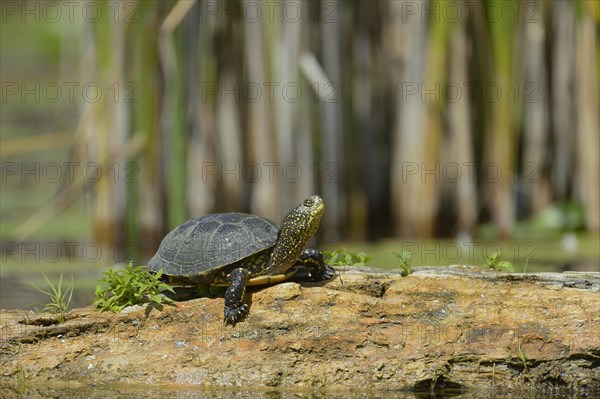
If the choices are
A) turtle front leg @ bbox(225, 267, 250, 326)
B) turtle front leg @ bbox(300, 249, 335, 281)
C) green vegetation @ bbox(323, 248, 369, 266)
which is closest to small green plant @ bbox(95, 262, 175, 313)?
turtle front leg @ bbox(225, 267, 250, 326)

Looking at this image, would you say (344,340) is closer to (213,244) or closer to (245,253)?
(245,253)

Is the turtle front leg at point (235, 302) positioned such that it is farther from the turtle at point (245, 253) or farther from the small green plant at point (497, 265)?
the small green plant at point (497, 265)

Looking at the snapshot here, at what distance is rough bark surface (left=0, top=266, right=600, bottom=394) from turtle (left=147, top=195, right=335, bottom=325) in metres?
0.13

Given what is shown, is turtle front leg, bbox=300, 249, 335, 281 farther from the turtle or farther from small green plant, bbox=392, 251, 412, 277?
small green plant, bbox=392, 251, 412, 277

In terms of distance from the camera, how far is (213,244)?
483 cm

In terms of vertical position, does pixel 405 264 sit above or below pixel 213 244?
below

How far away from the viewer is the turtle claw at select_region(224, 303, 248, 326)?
455cm

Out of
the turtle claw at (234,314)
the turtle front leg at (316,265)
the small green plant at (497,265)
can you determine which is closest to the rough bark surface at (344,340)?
the turtle claw at (234,314)

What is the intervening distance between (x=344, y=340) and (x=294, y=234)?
1.94 feet

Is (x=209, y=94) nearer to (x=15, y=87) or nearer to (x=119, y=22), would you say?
(x=119, y=22)

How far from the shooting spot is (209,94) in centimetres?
768

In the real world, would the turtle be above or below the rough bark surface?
above

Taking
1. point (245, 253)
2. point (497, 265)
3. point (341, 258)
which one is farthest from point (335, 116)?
point (245, 253)

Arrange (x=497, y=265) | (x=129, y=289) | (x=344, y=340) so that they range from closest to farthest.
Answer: (x=344, y=340)
(x=129, y=289)
(x=497, y=265)
